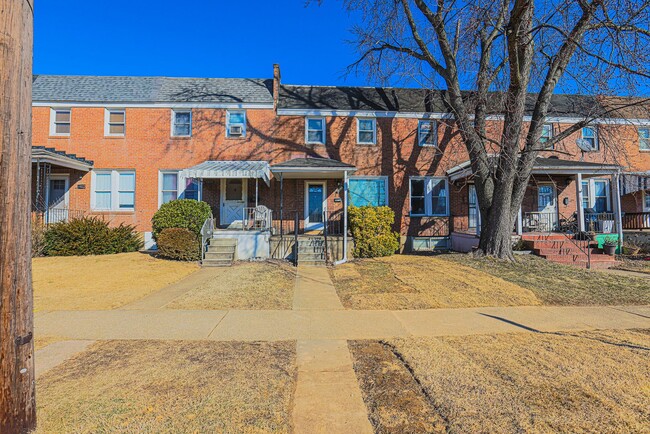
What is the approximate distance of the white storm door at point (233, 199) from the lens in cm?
1549

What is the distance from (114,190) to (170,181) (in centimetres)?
255

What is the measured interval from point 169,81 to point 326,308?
52.9 feet

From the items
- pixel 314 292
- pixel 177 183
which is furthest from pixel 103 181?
pixel 314 292

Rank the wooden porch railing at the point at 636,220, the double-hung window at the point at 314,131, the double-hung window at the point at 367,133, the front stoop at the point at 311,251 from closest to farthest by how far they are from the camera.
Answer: the front stoop at the point at 311,251 → the double-hung window at the point at 314,131 → the double-hung window at the point at 367,133 → the wooden porch railing at the point at 636,220

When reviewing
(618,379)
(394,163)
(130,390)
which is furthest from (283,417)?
(394,163)

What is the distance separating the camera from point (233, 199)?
51.3ft

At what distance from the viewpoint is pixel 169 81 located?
56.4 feet

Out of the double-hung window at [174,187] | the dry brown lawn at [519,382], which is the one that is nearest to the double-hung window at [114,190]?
the double-hung window at [174,187]

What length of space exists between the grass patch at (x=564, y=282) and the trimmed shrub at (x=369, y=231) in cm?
281

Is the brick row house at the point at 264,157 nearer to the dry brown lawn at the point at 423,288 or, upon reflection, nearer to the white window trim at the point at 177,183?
the white window trim at the point at 177,183

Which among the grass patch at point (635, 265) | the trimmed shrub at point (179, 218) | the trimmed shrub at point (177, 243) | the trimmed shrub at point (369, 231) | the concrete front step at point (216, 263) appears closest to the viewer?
the grass patch at point (635, 265)

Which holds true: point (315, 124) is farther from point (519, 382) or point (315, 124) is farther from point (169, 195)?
point (519, 382)

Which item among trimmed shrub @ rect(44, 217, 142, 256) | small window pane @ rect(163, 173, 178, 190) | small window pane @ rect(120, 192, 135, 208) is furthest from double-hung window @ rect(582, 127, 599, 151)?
trimmed shrub @ rect(44, 217, 142, 256)

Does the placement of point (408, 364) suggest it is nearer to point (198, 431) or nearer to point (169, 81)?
point (198, 431)
